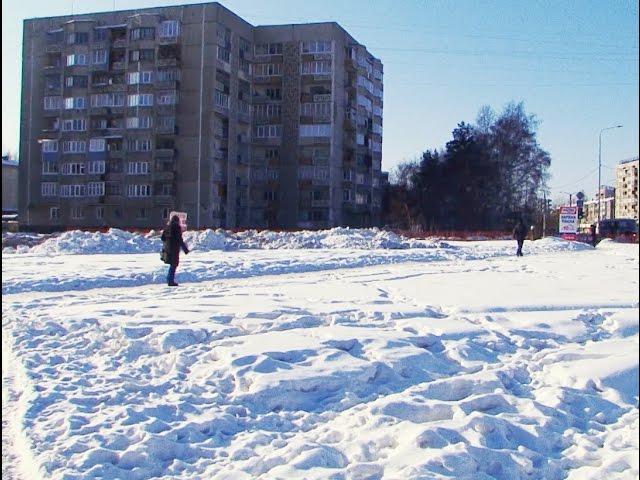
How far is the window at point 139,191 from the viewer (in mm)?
60500

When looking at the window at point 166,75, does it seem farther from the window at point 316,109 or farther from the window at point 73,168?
the window at point 316,109

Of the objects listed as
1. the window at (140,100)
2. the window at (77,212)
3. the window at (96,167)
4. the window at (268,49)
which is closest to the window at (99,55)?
the window at (140,100)

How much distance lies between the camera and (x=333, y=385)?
6641 mm

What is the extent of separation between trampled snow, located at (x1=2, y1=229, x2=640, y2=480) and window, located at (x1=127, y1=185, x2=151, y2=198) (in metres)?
48.9

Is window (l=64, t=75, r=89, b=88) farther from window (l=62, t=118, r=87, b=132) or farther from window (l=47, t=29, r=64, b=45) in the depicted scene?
window (l=47, t=29, r=64, b=45)

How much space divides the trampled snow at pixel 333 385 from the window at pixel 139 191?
48906 mm

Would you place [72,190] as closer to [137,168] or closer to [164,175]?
[137,168]

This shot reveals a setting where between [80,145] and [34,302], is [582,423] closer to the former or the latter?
[34,302]

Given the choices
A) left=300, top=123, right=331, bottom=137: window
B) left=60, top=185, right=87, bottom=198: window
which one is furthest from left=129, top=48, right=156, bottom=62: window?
left=300, top=123, right=331, bottom=137: window

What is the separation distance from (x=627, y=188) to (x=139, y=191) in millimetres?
61131

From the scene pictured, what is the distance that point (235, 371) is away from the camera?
23.1 feet

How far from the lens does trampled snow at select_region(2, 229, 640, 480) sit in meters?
4.77

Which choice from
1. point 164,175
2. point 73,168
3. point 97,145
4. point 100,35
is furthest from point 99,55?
point 164,175

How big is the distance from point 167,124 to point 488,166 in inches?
2244
